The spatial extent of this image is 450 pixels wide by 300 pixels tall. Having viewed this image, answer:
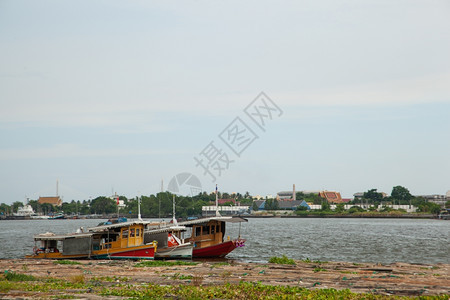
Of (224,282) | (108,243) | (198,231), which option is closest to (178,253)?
(198,231)

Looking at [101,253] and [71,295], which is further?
[101,253]

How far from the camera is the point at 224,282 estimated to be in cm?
2548

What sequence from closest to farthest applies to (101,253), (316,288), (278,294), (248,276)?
(278,294), (316,288), (248,276), (101,253)

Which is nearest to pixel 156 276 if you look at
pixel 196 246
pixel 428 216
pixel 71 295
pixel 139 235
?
pixel 71 295

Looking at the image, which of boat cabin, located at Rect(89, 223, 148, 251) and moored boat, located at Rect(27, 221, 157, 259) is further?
boat cabin, located at Rect(89, 223, 148, 251)

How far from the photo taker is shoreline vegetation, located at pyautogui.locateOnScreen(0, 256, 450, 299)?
70.6 feet

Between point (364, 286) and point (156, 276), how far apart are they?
458 inches

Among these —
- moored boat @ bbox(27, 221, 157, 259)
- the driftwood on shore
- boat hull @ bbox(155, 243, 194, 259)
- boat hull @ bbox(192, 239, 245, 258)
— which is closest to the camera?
the driftwood on shore

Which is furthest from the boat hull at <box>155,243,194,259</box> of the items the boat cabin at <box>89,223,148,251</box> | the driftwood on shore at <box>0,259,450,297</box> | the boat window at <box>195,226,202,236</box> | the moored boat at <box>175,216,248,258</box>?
the driftwood on shore at <box>0,259,450,297</box>

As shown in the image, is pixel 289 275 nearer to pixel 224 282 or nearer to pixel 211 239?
pixel 224 282

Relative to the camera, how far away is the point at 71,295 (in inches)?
840

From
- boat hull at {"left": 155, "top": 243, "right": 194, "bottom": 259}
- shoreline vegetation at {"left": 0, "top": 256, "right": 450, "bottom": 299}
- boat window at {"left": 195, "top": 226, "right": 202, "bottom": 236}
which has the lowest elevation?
boat hull at {"left": 155, "top": 243, "right": 194, "bottom": 259}

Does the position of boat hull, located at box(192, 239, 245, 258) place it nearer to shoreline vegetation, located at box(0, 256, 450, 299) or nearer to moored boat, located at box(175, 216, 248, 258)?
moored boat, located at box(175, 216, 248, 258)

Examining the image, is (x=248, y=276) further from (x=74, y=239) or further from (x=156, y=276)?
(x=74, y=239)
